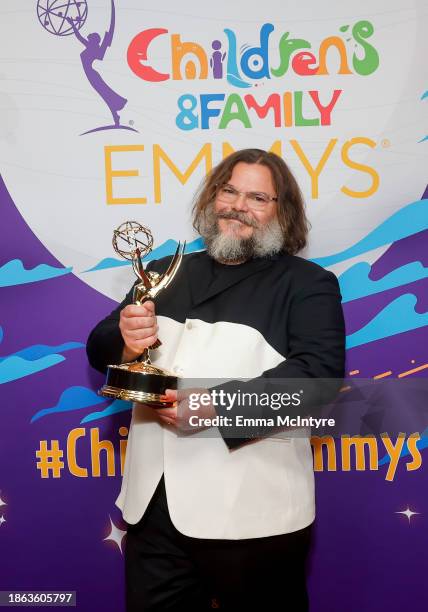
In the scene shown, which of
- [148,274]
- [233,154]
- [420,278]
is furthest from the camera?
[420,278]

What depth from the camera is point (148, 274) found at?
1.61 metres

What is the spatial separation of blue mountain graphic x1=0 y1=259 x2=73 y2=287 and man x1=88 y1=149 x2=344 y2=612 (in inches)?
19.2

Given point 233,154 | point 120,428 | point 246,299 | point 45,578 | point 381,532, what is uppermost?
point 233,154

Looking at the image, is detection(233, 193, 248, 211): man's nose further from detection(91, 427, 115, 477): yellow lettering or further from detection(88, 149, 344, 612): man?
detection(91, 427, 115, 477): yellow lettering

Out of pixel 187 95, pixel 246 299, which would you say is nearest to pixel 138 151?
pixel 187 95

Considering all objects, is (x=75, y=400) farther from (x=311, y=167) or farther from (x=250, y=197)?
(x=311, y=167)

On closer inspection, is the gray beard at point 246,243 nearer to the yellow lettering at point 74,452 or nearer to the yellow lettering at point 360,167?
the yellow lettering at point 360,167

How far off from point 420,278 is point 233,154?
Answer: 699 millimetres

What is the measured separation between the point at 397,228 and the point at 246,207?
54cm

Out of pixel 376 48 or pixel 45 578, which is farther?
pixel 45 578

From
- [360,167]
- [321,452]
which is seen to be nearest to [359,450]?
[321,452]

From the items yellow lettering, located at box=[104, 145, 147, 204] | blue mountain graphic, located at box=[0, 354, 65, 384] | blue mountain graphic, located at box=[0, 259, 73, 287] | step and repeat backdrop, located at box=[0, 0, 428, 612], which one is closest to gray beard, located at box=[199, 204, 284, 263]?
step and repeat backdrop, located at box=[0, 0, 428, 612]

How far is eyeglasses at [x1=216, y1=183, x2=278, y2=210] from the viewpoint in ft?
5.96

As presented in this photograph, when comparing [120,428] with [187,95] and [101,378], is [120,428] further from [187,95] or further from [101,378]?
[187,95]
